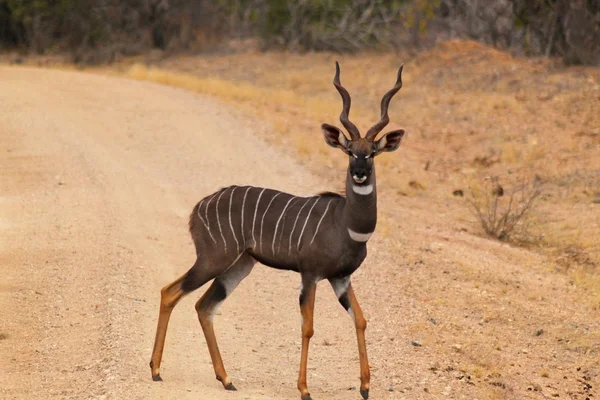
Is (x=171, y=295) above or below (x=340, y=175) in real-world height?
above

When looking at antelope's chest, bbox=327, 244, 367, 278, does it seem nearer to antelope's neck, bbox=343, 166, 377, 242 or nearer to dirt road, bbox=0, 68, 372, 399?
antelope's neck, bbox=343, 166, 377, 242

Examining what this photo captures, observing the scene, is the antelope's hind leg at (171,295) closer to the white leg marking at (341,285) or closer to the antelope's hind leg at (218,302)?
the antelope's hind leg at (218,302)

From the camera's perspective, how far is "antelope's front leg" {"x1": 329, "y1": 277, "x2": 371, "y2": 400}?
7035mm

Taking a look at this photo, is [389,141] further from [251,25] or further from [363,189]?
[251,25]

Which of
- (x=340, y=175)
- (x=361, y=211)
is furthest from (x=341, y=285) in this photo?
(x=340, y=175)

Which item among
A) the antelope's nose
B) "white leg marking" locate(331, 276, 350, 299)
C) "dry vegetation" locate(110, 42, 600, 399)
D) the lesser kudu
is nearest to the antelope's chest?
the lesser kudu

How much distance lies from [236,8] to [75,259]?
26.4 metres

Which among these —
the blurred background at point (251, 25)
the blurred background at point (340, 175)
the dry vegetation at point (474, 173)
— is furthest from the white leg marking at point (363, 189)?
the blurred background at point (251, 25)

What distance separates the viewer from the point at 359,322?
23.1 feet

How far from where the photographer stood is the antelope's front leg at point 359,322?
23.1ft

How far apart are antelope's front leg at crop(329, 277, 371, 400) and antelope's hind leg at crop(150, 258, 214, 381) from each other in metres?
0.89

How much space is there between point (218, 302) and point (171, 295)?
0.33 meters

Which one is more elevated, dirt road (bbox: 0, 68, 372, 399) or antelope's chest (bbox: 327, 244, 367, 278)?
antelope's chest (bbox: 327, 244, 367, 278)

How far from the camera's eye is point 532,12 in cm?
2653
